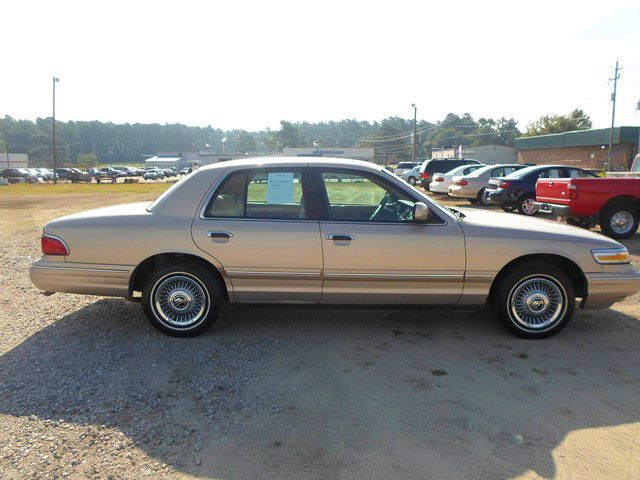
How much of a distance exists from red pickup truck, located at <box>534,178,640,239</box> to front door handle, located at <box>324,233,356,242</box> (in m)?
7.05

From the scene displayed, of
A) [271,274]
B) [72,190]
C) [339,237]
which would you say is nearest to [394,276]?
[339,237]

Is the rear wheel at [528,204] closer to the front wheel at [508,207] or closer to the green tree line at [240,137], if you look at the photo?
the front wheel at [508,207]

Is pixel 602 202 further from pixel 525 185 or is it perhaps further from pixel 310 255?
pixel 310 255

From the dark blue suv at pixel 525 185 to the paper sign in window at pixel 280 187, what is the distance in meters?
10.9

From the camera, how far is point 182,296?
4.49 meters

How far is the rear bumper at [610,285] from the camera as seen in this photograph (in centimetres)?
450

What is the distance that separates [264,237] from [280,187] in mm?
548

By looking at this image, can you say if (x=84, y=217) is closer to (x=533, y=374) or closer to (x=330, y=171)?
(x=330, y=171)

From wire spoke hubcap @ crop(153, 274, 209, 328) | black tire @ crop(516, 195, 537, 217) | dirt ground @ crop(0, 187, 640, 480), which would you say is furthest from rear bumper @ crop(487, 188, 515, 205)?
wire spoke hubcap @ crop(153, 274, 209, 328)

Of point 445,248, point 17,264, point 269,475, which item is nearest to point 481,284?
point 445,248

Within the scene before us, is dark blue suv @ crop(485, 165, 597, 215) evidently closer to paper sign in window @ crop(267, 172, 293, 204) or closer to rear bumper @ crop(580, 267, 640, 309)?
rear bumper @ crop(580, 267, 640, 309)

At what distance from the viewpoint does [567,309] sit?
4508 millimetres

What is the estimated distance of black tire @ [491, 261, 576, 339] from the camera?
445 cm

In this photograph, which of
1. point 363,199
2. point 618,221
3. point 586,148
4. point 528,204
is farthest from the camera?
point 586,148
